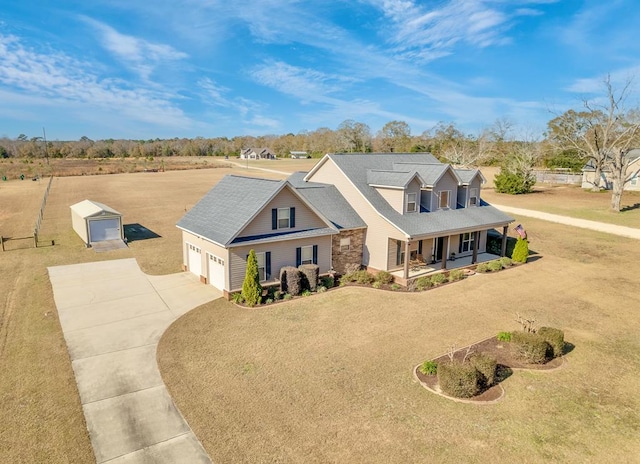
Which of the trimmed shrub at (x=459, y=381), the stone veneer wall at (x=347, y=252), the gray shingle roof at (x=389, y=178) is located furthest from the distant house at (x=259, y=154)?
the trimmed shrub at (x=459, y=381)

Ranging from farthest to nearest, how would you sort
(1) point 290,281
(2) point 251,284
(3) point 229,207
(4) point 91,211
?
1. (4) point 91,211
2. (3) point 229,207
3. (1) point 290,281
4. (2) point 251,284

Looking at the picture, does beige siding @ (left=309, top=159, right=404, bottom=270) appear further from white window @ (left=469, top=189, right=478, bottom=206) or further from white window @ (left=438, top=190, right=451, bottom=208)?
white window @ (left=469, top=189, right=478, bottom=206)

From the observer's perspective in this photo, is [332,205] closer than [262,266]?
No

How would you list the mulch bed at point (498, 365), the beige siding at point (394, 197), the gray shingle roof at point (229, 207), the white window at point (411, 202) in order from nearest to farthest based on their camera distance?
the mulch bed at point (498, 365), the gray shingle roof at point (229, 207), the beige siding at point (394, 197), the white window at point (411, 202)

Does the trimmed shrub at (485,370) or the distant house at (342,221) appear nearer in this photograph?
the trimmed shrub at (485,370)

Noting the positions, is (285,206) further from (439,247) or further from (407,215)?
(439,247)

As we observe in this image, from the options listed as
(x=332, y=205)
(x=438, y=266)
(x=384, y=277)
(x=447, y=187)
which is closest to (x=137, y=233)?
(x=332, y=205)

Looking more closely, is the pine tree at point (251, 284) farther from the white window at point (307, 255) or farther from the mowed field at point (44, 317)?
the mowed field at point (44, 317)

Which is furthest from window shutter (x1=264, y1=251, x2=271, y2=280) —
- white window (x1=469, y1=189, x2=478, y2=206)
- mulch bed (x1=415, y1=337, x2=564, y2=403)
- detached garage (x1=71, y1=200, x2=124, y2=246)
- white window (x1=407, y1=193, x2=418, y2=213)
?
detached garage (x1=71, y1=200, x2=124, y2=246)
